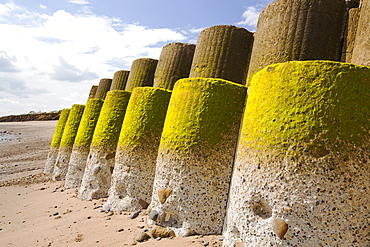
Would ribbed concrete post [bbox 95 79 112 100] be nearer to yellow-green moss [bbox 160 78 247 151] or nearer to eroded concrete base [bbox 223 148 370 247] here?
yellow-green moss [bbox 160 78 247 151]

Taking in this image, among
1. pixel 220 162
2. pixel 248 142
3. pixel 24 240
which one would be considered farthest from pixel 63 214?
pixel 248 142

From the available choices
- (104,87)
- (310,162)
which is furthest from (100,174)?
(310,162)

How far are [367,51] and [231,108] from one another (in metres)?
1.63

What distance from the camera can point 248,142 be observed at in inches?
130

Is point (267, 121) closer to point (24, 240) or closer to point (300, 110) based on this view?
point (300, 110)

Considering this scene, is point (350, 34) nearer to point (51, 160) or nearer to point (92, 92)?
point (92, 92)

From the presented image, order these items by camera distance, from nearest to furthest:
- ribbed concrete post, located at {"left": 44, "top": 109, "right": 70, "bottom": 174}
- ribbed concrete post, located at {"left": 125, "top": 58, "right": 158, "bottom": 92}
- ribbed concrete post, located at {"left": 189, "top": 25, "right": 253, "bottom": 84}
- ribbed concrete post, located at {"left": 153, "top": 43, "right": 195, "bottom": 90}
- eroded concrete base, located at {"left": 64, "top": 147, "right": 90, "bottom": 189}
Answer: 1. ribbed concrete post, located at {"left": 189, "top": 25, "right": 253, "bottom": 84}
2. ribbed concrete post, located at {"left": 153, "top": 43, "right": 195, "bottom": 90}
3. ribbed concrete post, located at {"left": 125, "top": 58, "right": 158, "bottom": 92}
4. eroded concrete base, located at {"left": 64, "top": 147, "right": 90, "bottom": 189}
5. ribbed concrete post, located at {"left": 44, "top": 109, "right": 70, "bottom": 174}

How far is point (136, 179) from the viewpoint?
17.0 ft

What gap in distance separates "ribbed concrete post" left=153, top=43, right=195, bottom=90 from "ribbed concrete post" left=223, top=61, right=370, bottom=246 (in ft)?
10.0

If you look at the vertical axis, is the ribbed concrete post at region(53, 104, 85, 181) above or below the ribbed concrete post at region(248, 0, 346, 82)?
below

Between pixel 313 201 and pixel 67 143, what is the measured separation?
24.9 feet

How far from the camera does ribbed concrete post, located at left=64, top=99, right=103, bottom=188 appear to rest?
Result: 7589mm

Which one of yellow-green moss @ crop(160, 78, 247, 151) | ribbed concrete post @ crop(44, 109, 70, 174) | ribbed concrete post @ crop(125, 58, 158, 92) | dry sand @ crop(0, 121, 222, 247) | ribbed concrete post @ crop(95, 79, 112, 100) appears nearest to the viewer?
yellow-green moss @ crop(160, 78, 247, 151)

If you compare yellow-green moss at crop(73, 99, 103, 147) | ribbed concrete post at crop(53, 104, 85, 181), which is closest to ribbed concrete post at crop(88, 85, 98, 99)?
ribbed concrete post at crop(53, 104, 85, 181)
